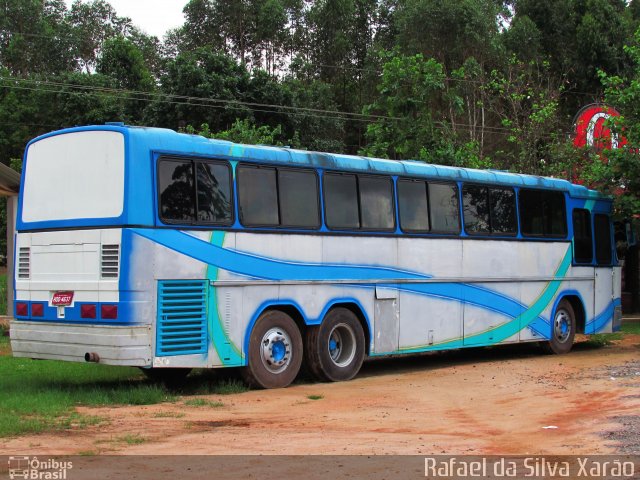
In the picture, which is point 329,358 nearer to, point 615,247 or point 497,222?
point 497,222

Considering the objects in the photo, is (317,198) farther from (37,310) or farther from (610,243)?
(610,243)

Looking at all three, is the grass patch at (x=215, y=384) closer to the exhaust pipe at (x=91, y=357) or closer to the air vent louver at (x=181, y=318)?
the air vent louver at (x=181, y=318)

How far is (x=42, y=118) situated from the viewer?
1912 inches

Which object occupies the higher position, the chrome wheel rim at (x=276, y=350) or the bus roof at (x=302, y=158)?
the bus roof at (x=302, y=158)

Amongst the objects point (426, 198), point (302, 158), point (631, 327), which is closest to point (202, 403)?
point (302, 158)

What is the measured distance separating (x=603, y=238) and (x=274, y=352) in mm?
9632

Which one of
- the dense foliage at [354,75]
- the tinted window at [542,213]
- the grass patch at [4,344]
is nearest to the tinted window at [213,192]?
the grass patch at [4,344]

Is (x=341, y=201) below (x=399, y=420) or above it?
above

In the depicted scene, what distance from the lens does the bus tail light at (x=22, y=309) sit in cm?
1192

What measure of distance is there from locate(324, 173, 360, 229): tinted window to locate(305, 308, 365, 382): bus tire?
4.43 ft

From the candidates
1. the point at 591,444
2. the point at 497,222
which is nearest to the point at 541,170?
the point at 497,222

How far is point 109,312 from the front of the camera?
10.9 meters

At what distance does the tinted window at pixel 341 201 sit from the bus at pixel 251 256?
0.02m

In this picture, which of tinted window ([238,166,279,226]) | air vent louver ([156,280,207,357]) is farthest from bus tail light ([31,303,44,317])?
tinted window ([238,166,279,226])
